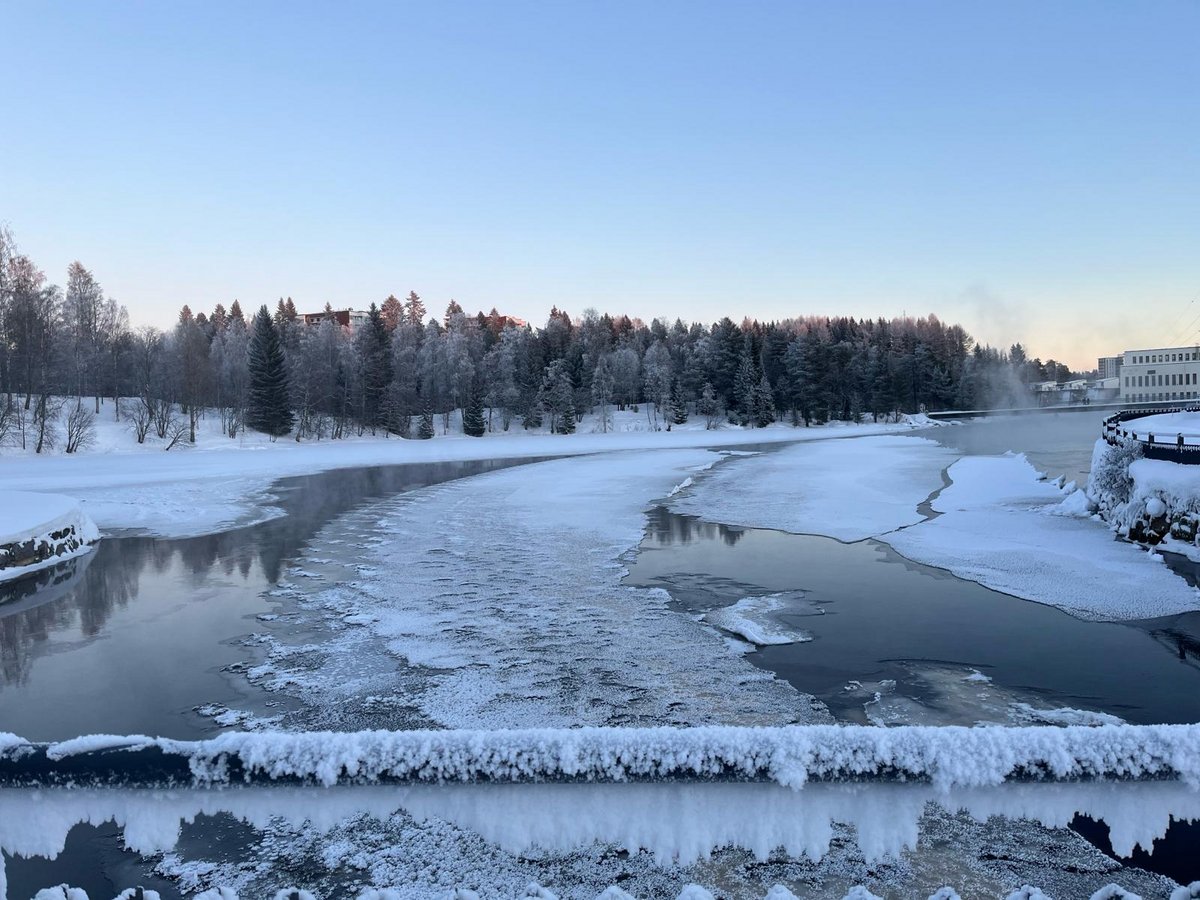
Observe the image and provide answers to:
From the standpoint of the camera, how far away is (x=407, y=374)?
95.5m

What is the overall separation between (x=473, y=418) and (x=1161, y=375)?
480 feet

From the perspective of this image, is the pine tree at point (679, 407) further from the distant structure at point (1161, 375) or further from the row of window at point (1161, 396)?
the distant structure at point (1161, 375)

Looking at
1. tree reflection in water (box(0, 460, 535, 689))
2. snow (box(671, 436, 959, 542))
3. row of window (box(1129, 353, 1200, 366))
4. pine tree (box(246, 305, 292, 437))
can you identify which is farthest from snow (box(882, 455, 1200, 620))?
row of window (box(1129, 353, 1200, 366))

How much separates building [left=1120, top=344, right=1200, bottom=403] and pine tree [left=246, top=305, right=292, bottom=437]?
154868mm

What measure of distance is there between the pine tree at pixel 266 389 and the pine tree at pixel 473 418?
68.8 feet

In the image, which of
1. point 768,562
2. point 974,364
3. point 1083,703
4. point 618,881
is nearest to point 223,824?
point 618,881

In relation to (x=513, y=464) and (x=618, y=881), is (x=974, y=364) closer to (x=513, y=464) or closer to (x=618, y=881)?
(x=513, y=464)

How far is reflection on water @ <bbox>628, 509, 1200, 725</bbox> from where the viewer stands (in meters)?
8.41

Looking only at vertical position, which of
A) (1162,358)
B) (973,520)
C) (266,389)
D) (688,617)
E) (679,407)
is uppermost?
(1162,358)

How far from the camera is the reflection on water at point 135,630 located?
324 inches

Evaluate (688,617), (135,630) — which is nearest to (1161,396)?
(688,617)

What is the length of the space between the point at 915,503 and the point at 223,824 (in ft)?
75.4

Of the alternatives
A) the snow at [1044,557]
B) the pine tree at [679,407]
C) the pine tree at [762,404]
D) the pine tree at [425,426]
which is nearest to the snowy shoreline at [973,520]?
the snow at [1044,557]

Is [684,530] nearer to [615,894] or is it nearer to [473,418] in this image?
[615,894]
